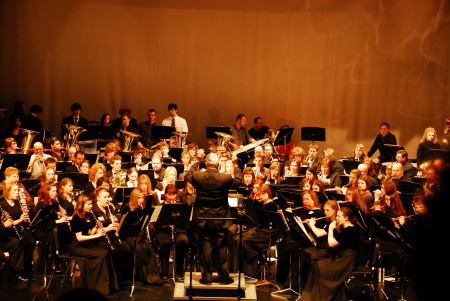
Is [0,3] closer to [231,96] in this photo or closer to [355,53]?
[231,96]

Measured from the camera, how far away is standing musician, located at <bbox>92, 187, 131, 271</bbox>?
6.52 meters

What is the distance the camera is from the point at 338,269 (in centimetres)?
589

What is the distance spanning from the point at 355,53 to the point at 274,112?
94.9 inches

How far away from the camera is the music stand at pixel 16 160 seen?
8.23 meters

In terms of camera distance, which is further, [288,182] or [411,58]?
[411,58]

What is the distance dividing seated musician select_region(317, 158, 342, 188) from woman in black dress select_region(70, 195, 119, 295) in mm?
3998

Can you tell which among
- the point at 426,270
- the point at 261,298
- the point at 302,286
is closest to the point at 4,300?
the point at 261,298

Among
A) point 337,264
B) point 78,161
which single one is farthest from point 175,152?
point 337,264

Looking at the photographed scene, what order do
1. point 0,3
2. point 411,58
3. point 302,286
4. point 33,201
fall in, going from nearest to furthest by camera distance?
1. point 302,286
2. point 33,201
3. point 0,3
4. point 411,58

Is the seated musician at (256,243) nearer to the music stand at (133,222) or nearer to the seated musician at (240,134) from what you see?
the music stand at (133,222)

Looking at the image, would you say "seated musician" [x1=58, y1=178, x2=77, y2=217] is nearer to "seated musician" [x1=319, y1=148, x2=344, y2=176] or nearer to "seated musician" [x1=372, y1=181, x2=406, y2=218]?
"seated musician" [x1=372, y1=181, x2=406, y2=218]

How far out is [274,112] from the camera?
46.1 ft

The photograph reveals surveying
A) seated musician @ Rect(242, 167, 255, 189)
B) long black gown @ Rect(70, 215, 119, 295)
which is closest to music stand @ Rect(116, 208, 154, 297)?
long black gown @ Rect(70, 215, 119, 295)

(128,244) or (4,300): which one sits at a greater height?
(128,244)
